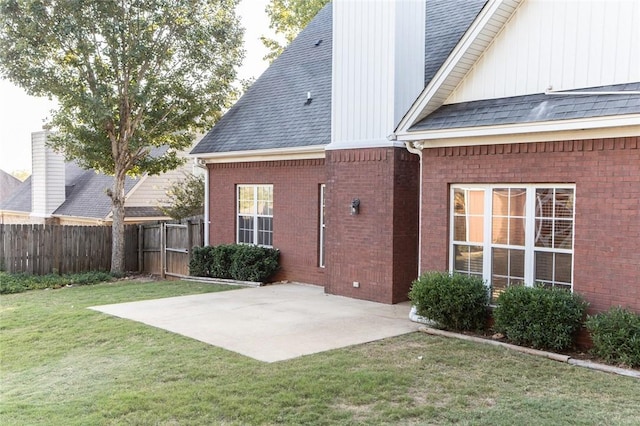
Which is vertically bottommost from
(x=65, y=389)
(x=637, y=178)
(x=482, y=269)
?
(x=65, y=389)

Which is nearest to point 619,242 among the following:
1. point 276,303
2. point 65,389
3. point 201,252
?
point 276,303

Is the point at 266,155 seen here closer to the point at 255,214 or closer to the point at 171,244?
the point at 255,214

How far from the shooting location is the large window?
853 cm

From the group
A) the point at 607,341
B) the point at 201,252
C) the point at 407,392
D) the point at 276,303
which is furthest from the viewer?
the point at 201,252

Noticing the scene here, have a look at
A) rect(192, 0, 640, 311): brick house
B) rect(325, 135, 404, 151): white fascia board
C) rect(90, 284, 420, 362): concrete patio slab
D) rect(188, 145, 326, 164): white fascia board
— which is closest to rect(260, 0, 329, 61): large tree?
rect(188, 145, 326, 164): white fascia board

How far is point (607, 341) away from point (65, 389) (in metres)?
6.47

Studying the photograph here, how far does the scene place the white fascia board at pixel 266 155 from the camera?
45.8ft

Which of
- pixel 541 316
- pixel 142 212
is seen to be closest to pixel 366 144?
pixel 541 316

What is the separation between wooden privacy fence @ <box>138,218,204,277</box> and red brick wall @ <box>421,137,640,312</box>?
10.4 meters

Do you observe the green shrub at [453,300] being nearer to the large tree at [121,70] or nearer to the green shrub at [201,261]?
the green shrub at [201,261]

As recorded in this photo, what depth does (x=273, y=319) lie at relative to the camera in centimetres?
1011

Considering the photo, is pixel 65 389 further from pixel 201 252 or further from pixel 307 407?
pixel 201 252

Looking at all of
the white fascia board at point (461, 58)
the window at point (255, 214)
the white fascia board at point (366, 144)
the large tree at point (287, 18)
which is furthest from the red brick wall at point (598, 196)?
the large tree at point (287, 18)

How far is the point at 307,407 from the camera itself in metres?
5.77
